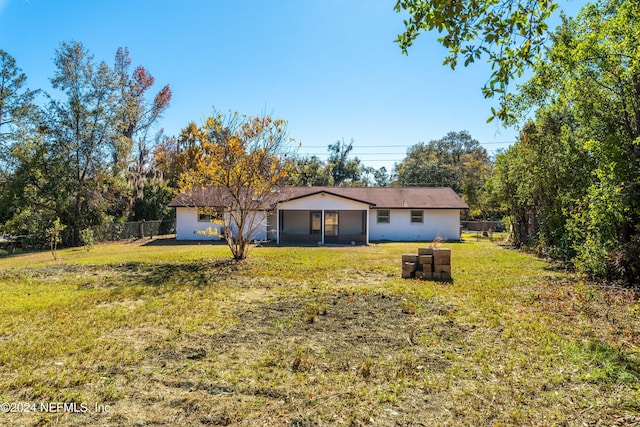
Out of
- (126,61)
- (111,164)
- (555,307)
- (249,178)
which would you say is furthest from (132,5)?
(126,61)

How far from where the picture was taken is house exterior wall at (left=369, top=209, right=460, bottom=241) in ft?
77.3

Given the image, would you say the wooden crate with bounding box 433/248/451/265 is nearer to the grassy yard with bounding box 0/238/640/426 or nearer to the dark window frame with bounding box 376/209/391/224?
the grassy yard with bounding box 0/238/640/426

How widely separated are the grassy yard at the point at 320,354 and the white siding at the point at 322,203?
12.5 m

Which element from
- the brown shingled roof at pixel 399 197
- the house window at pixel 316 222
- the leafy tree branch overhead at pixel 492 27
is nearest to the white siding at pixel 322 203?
the brown shingled roof at pixel 399 197

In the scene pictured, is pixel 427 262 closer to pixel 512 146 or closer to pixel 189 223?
pixel 512 146

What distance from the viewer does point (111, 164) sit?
23.5 meters

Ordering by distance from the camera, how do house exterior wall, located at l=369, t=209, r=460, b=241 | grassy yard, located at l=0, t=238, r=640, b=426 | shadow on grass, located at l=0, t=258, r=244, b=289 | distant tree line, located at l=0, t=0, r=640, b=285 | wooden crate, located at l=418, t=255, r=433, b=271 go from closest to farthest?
grassy yard, located at l=0, t=238, r=640, b=426
distant tree line, located at l=0, t=0, r=640, b=285
shadow on grass, located at l=0, t=258, r=244, b=289
wooden crate, located at l=418, t=255, r=433, b=271
house exterior wall, located at l=369, t=209, r=460, b=241

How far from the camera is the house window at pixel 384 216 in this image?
23.6m

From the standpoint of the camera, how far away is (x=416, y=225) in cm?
2366

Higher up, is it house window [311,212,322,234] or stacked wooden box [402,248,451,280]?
house window [311,212,322,234]

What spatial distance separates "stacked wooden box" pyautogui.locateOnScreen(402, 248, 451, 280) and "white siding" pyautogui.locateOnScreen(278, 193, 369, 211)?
1132cm

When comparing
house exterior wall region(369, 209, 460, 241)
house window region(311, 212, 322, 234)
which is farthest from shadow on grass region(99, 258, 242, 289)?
house exterior wall region(369, 209, 460, 241)

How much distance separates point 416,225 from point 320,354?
66.4 ft

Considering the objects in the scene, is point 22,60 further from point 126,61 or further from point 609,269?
point 609,269
